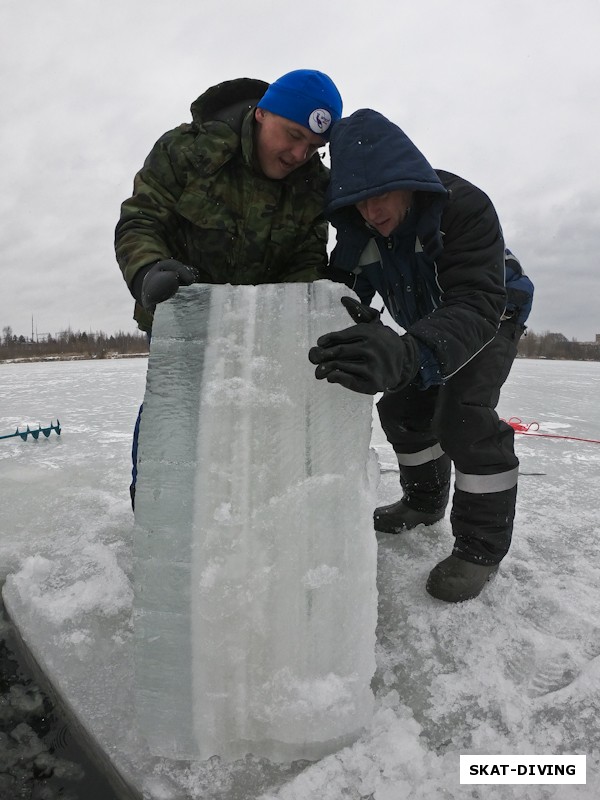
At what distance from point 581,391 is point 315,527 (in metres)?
8.96

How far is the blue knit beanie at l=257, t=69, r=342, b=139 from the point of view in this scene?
63.0 inches

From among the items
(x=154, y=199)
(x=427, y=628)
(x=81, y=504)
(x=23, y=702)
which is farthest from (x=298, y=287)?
(x=81, y=504)

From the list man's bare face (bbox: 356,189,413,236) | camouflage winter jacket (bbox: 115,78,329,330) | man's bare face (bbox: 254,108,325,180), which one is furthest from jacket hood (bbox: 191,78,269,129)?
man's bare face (bbox: 356,189,413,236)

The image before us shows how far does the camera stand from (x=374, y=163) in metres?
1.45

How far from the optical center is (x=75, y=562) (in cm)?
189

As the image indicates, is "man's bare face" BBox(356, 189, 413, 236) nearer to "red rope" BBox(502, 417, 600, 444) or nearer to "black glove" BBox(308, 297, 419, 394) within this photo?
"black glove" BBox(308, 297, 419, 394)

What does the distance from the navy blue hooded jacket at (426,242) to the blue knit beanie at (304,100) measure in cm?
10

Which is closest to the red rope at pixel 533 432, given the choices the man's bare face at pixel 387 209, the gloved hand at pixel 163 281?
the man's bare face at pixel 387 209

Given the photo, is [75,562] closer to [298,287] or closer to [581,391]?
[298,287]

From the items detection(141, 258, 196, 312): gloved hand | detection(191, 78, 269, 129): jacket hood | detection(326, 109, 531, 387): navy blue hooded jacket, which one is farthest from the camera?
detection(191, 78, 269, 129): jacket hood

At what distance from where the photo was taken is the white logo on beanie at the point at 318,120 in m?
1.61

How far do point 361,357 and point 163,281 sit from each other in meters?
0.54

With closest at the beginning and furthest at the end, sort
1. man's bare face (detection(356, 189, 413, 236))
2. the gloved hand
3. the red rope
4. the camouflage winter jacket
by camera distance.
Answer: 1. the gloved hand
2. man's bare face (detection(356, 189, 413, 236))
3. the camouflage winter jacket
4. the red rope

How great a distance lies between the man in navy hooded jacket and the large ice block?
0.15 m
